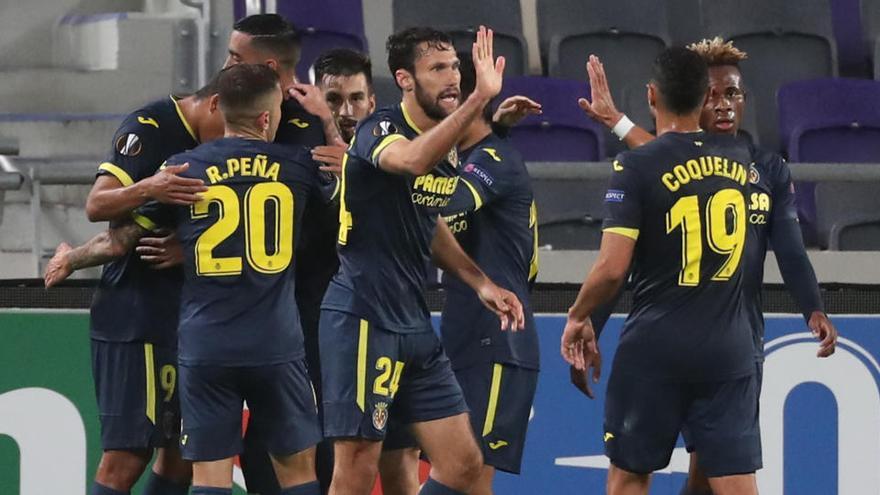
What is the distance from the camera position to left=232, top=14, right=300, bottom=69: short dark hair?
20.4ft

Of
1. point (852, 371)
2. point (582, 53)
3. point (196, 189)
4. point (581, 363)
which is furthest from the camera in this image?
point (582, 53)

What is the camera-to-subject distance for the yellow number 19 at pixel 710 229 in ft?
18.7

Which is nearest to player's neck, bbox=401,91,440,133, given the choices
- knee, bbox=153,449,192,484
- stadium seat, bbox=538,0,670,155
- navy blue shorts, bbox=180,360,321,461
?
navy blue shorts, bbox=180,360,321,461

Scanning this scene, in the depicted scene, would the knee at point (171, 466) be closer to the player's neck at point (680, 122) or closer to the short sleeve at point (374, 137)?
the short sleeve at point (374, 137)

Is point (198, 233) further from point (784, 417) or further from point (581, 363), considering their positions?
point (784, 417)

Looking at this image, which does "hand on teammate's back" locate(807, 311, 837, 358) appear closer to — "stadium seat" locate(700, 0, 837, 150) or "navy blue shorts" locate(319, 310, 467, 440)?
"navy blue shorts" locate(319, 310, 467, 440)

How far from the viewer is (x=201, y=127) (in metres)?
6.03

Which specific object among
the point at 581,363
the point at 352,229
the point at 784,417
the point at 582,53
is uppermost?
the point at 582,53

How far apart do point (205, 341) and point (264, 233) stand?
405 mm

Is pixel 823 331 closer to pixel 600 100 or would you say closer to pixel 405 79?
pixel 600 100

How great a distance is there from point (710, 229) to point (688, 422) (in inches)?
26.2

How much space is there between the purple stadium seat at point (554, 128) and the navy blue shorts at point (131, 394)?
3.57m

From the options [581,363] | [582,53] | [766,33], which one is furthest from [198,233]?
[766,33]

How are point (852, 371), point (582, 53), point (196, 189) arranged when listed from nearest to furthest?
1. point (196, 189)
2. point (852, 371)
3. point (582, 53)
